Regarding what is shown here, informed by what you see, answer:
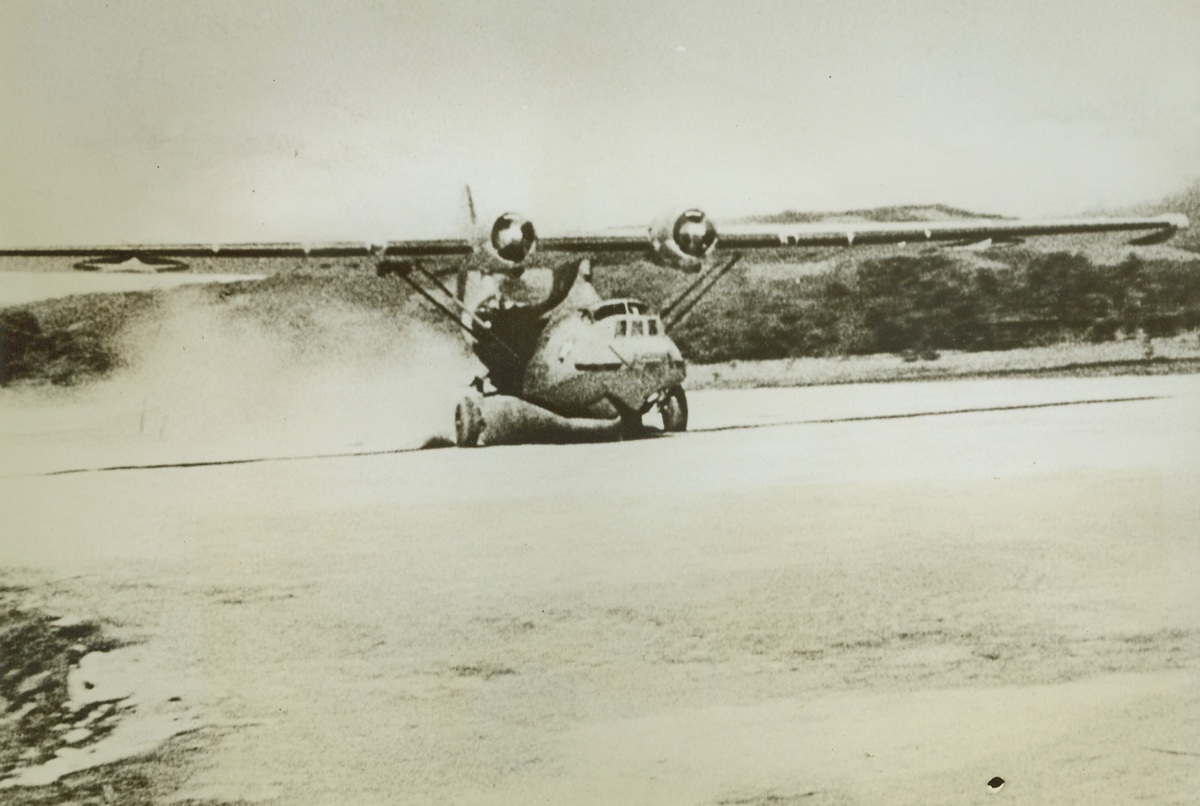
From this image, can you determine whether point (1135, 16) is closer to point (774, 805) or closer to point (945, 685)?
point (945, 685)

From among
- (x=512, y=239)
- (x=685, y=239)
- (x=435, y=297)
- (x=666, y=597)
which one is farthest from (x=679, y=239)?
(x=666, y=597)

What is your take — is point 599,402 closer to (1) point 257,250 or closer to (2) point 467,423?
(2) point 467,423

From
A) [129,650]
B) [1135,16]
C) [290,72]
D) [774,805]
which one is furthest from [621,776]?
[1135,16]

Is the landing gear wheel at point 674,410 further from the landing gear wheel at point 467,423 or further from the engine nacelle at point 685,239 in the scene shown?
the landing gear wheel at point 467,423

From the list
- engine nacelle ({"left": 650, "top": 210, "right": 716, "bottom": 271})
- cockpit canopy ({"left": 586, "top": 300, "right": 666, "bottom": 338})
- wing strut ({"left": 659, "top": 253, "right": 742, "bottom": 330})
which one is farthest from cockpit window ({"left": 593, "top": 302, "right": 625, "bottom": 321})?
engine nacelle ({"left": 650, "top": 210, "right": 716, "bottom": 271})

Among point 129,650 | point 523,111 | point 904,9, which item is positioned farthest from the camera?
point 904,9

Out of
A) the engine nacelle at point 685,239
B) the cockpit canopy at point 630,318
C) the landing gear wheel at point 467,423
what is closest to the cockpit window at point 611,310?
the cockpit canopy at point 630,318
